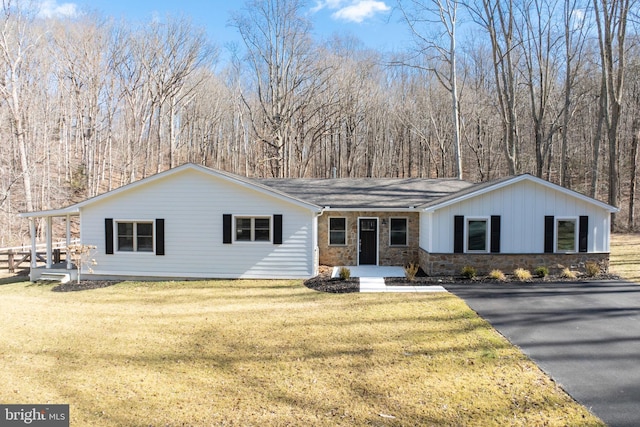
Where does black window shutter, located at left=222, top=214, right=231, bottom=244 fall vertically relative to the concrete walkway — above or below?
above

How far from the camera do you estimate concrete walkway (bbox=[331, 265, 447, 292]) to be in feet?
35.1

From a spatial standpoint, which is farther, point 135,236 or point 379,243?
point 379,243

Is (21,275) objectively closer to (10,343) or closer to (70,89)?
(10,343)

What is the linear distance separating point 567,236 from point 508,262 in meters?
2.07

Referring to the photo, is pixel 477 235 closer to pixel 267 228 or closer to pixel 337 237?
pixel 337 237

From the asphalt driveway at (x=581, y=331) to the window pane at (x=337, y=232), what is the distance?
470 centimetres

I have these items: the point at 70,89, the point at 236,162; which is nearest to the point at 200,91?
the point at 236,162

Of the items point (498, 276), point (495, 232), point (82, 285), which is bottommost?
point (82, 285)

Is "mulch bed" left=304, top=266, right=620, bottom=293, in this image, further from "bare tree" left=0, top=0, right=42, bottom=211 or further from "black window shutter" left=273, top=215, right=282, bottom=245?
"bare tree" left=0, top=0, right=42, bottom=211

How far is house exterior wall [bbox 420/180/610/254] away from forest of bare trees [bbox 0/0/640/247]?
343 inches

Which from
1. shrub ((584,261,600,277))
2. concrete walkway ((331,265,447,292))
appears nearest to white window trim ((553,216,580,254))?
shrub ((584,261,600,277))

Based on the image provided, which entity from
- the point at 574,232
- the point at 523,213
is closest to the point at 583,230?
the point at 574,232

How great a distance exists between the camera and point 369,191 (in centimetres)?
1588

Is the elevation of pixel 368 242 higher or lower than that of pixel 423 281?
higher
